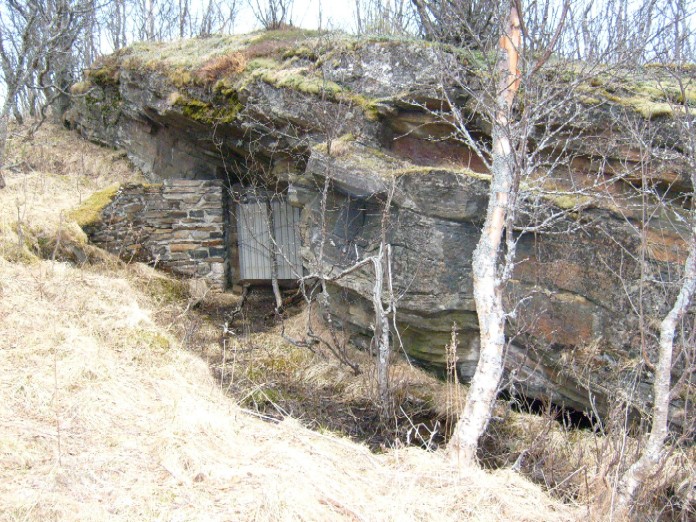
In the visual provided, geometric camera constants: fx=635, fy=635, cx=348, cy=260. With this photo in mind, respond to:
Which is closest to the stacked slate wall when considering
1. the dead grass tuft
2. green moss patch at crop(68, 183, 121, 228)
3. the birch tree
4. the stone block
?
the stone block

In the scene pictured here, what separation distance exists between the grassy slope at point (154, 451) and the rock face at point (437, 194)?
5.59ft

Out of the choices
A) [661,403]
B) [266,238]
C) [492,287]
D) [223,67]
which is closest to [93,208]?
[266,238]

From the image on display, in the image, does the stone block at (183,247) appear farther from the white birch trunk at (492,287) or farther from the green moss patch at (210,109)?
the white birch trunk at (492,287)

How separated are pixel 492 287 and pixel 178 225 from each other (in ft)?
19.0

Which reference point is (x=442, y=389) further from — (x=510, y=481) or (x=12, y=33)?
(x=12, y=33)

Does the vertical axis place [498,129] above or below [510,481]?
above

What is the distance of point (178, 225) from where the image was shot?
961 centimetres

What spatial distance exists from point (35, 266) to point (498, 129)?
5820mm

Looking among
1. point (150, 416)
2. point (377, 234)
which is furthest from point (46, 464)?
point (377, 234)

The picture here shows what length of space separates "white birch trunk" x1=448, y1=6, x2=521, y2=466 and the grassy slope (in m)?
0.31

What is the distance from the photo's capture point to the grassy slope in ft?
13.1

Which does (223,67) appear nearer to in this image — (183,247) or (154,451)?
(183,247)

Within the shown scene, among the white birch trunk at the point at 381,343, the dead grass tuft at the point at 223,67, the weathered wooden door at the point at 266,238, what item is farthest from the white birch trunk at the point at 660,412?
the dead grass tuft at the point at 223,67

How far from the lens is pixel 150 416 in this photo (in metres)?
5.11
